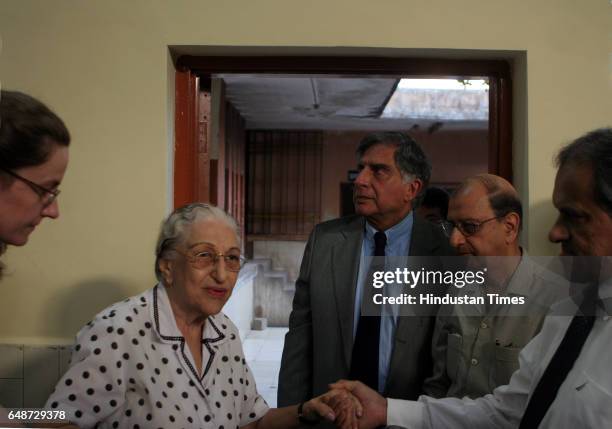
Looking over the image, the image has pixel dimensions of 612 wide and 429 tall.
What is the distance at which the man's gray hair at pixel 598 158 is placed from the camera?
77 cm

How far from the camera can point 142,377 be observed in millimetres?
983

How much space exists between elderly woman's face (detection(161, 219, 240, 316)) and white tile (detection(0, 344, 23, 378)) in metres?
0.67

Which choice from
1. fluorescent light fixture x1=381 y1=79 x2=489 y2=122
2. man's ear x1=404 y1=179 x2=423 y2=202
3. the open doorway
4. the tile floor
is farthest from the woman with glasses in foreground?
fluorescent light fixture x1=381 y1=79 x2=489 y2=122

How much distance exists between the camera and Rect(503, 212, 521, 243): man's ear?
1174 mm

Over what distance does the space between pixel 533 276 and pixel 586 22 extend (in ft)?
2.31

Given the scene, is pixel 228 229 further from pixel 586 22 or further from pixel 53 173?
pixel 586 22

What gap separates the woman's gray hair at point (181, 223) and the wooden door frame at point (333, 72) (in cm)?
50

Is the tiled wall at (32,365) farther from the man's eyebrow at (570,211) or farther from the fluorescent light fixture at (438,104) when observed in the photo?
the fluorescent light fixture at (438,104)

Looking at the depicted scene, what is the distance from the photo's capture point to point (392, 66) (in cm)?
153

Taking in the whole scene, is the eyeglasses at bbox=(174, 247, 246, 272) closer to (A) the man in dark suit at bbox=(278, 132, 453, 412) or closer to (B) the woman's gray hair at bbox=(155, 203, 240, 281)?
(B) the woman's gray hair at bbox=(155, 203, 240, 281)

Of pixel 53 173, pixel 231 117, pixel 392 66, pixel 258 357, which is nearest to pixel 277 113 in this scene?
pixel 231 117

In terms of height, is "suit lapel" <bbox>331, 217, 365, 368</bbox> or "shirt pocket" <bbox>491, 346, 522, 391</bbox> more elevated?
"suit lapel" <bbox>331, 217, 365, 368</bbox>

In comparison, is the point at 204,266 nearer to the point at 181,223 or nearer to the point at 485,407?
the point at 181,223

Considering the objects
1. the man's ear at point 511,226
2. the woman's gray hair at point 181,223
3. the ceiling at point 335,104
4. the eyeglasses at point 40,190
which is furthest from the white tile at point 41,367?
the ceiling at point 335,104
